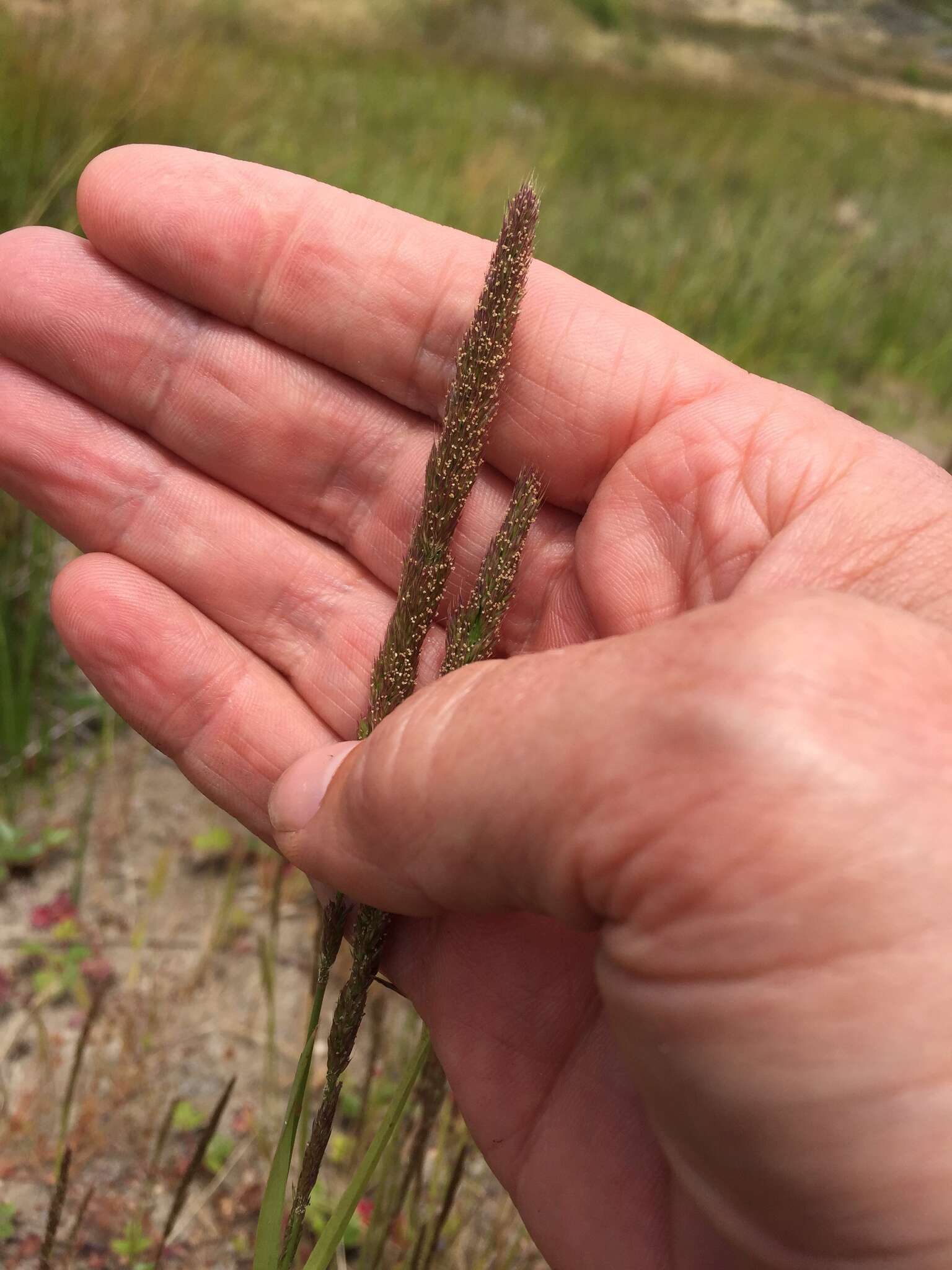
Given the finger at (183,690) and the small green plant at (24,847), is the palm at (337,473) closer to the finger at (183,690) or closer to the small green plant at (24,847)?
the finger at (183,690)

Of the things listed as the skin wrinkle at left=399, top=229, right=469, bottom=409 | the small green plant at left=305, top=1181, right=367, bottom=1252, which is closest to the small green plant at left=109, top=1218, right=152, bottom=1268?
the small green plant at left=305, top=1181, right=367, bottom=1252

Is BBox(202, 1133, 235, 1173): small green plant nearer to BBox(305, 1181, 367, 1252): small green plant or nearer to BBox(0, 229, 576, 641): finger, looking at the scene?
BBox(305, 1181, 367, 1252): small green plant

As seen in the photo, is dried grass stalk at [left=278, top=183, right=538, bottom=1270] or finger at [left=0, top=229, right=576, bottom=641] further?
finger at [left=0, top=229, right=576, bottom=641]

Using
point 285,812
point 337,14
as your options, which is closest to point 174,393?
point 285,812

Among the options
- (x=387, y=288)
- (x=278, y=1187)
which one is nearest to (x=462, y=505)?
(x=387, y=288)

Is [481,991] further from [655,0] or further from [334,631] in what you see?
[655,0]
